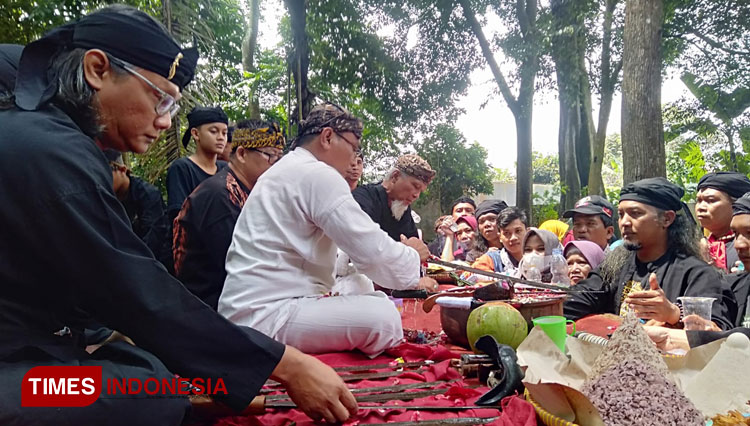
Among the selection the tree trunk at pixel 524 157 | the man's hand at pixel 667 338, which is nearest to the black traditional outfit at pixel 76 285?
the man's hand at pixel 667 338

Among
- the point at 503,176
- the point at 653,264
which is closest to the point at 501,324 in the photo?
the point at 653,264

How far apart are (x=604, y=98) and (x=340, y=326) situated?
39.3 ft

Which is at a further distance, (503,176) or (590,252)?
(503,176)

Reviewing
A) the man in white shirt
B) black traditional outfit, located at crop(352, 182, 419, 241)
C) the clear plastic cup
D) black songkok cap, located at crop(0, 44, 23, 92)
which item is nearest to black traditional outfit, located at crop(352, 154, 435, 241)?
black traditional outfit, located at crop(352, 182, 419, 241)

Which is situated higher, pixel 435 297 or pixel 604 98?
pixel 604 98

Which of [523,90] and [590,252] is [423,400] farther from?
[523,90]

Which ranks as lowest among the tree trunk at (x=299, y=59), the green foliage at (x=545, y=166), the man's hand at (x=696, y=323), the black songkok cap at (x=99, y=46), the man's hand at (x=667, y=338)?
the man's hand at (x=667, y=338)

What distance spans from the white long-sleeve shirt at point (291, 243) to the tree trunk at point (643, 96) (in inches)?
192

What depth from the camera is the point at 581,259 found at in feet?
13.3

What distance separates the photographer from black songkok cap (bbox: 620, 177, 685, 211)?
10.1ft

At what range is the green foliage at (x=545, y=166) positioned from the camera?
28.1 metres

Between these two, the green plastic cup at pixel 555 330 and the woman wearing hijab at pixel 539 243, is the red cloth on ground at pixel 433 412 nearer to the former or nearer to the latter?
the green plastic cup at pixel 555 330

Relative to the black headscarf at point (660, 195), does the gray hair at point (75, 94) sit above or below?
above

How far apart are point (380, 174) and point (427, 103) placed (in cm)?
386
